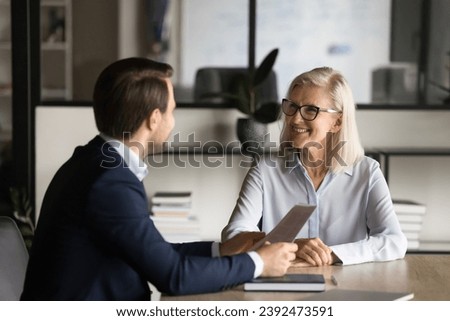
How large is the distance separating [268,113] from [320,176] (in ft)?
5.45

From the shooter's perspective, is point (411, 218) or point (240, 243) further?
point (411, 218)

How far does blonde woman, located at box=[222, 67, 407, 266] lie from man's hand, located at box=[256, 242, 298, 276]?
62cm

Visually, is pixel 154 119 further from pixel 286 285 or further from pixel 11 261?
pixel 11 261

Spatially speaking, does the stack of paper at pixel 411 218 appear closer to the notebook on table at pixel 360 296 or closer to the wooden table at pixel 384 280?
the wooden table at pixel 384 280

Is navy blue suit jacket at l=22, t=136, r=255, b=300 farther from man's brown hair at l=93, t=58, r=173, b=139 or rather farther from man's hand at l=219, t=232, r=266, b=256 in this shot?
man's hand at l=219, t=232, r=266, b=256

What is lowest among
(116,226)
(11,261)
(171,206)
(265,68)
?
(171,206)

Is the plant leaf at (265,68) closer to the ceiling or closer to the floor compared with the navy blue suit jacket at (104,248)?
closer to the ceiling

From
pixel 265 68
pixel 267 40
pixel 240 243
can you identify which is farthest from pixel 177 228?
pixel 240 243

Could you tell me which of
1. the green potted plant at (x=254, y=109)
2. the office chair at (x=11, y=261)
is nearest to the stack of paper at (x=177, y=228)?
the green potted plant at (x=254, y=109)

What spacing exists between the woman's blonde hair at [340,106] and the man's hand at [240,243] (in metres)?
0.55

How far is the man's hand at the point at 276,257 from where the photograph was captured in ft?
6.78

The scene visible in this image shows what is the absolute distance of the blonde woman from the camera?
2.80 m

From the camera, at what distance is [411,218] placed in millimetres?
4438

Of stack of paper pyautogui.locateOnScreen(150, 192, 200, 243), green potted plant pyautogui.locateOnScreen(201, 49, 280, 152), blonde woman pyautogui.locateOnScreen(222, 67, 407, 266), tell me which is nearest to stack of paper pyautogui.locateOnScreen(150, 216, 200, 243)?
stack of paper pyautogui.locateOnScreen(150, 192, 200, 243)
